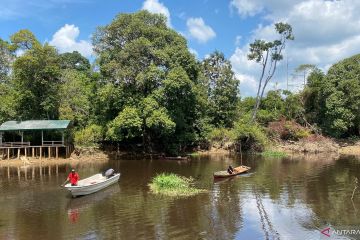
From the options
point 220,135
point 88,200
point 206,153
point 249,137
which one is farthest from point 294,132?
point 88,200

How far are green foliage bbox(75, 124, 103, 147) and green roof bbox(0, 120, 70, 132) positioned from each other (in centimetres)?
232

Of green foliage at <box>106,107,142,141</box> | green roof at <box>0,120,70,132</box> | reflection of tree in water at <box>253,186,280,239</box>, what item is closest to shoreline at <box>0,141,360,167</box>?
green foliage at <box>106,107,142,141</box>

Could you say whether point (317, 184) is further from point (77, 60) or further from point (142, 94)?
point (77, 60)

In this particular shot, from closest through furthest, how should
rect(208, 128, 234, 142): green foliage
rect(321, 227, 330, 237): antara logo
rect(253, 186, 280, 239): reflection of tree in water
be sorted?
rect(321, 227, 330, 237): antara logo
rect(253, 186, 280, 239): reflection of tree in water
rect(208, 128, 234, 142): green foliage

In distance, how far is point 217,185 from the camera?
2884cm

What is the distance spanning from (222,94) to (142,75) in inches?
639

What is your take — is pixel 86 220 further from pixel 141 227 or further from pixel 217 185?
pixel 217 185

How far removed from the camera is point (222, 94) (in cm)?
5553

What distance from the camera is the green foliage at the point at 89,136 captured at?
44812 millimetres

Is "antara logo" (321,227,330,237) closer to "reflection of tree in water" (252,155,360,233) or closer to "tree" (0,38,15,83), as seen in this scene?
"reflection of tree in water" (252,155,360,233)

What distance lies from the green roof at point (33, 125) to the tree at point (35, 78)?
2.37 metres

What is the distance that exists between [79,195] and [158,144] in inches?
973

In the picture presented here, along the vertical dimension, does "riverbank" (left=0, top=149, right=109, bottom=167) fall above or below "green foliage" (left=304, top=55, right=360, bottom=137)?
below

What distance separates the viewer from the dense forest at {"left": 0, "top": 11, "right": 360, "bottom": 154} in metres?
43.7
